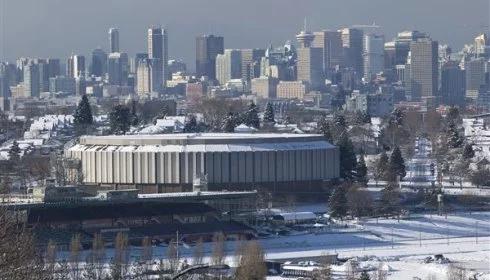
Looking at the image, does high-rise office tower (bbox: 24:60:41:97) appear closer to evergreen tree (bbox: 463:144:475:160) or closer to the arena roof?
evergreen tree (bbox: 463:144:475:160)

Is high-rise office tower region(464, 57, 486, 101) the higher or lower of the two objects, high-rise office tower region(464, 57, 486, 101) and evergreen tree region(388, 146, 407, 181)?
the lower

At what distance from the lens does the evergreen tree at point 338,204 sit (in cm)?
4641

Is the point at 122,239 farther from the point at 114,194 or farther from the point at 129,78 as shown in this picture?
the point at 129,78

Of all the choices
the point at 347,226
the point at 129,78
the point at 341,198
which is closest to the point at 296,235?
the point at 347,226

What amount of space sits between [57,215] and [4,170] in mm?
16634

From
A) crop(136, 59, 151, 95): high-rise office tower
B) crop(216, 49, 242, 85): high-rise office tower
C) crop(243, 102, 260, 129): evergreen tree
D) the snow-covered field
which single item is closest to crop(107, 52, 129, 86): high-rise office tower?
crop(136, 59, 151, 95): high-rise office tower

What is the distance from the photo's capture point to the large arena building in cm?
5272

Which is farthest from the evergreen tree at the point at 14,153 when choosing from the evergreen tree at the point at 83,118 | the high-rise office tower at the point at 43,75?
the high-rise office tower at the point at 43,75

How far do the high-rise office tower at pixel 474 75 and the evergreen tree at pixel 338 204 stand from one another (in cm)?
12300

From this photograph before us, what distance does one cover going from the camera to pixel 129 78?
7534 inches

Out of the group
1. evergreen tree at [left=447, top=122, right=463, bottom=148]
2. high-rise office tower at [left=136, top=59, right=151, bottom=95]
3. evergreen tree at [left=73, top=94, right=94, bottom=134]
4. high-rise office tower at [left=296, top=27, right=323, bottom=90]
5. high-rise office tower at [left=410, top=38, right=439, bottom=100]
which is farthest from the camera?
high-rise office tower at [left=296, top=27, right=323, bottom=90]

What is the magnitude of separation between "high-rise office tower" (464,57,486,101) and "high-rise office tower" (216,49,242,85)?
28888 millimetres

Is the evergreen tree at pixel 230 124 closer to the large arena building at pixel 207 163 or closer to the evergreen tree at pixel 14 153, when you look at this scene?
the evergreen tree at pixel 14 153

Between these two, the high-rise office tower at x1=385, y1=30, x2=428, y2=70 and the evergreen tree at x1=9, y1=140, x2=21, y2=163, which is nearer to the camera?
the evergreen tree at x1=9, y1=140, x2=21, y2=163
